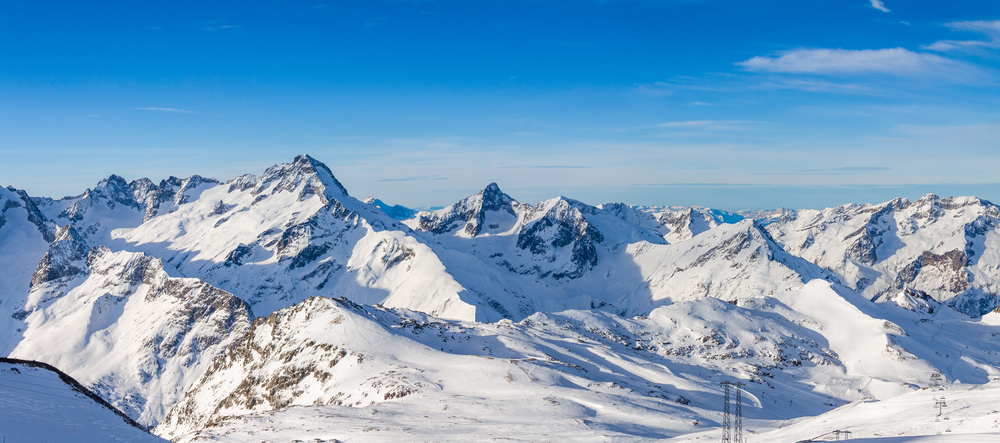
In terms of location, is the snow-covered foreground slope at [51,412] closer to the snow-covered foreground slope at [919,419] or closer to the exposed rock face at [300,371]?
the exposed rock face at [300,371]

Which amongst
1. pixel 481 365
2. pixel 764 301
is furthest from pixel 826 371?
pixel 481 365

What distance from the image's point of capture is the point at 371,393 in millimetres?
82125

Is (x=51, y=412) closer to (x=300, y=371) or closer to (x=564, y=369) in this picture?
(x=300, y=371)

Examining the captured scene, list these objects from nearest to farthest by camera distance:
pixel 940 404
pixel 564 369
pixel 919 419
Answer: pixel 919 419 → pixel 940 404 → pixel 564 369

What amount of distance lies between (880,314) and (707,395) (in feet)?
365

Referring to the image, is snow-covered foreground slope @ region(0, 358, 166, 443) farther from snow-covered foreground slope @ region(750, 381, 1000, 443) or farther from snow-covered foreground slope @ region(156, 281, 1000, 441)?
snow-covered foreground slope @ region(750, 381, 1000, 443)

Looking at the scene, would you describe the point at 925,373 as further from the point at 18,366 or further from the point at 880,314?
the point at 18,366

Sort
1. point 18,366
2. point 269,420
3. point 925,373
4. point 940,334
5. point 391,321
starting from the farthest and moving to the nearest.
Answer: point 940,334
point 925,373
point 391,321
point 269,420
point 18,366

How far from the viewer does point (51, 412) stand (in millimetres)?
32406

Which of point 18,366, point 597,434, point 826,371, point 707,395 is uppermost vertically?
point 18,366

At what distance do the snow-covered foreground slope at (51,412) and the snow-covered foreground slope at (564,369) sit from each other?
26596 mm

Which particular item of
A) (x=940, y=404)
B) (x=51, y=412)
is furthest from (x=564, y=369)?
(x=51, y=412)

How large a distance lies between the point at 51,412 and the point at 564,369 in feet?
237

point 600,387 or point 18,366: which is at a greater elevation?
point 18,366
